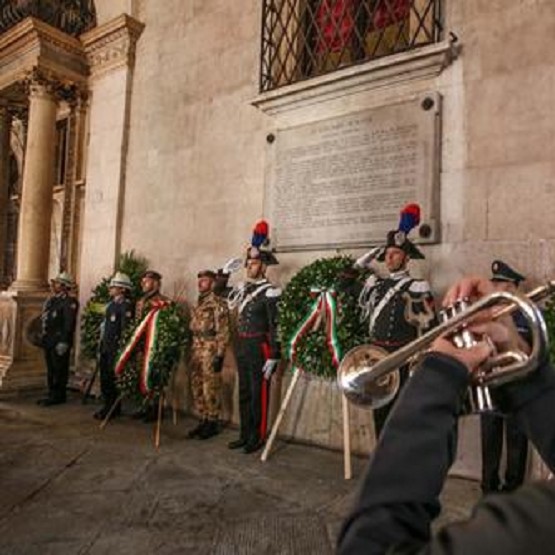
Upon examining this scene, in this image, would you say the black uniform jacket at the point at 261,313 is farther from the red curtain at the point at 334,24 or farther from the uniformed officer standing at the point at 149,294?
the red curtain at the point at 334,24

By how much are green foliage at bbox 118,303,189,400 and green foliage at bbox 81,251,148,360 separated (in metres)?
1.00

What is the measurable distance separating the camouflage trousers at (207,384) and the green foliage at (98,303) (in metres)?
1.60

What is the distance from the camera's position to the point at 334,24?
554cm

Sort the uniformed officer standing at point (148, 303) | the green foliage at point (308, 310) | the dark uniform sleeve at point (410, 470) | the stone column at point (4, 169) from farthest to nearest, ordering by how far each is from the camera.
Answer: the stone column at point (4, 169) → the uniformed officer standing at point (148, 303) → the green foliage at point (308, 310) → the dark uniform sleeve at point (410, 470)

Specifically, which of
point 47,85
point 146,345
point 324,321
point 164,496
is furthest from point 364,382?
point 47,85

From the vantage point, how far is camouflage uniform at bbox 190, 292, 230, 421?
522cm

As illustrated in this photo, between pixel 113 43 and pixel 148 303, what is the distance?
4.08 metres

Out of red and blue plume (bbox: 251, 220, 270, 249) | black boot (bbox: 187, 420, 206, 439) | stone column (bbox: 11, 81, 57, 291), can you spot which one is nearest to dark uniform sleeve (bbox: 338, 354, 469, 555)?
red and blue plume (bbox: 251, 220, 270, 249)

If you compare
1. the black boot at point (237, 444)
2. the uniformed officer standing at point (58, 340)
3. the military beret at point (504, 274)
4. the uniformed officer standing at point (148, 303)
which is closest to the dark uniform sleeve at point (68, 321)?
the uniformed officer standing at point (58, 340)

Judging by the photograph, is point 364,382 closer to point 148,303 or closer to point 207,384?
point 207,384

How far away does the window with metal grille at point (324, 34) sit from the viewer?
16.9 ft

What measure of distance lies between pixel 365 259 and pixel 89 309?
3934 mm

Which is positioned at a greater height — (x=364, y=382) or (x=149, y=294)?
(x=149, y=294)

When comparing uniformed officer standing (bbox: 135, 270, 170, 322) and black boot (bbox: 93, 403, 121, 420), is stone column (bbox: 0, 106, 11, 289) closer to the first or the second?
uniformed officer standing (bbox: 135, 270, 170, 322)
